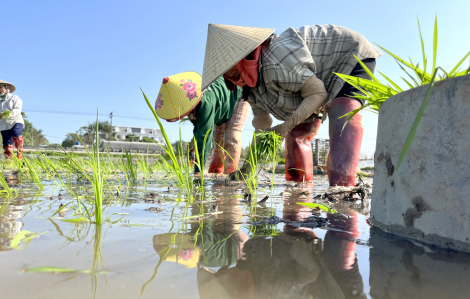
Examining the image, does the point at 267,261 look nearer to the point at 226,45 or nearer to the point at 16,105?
the point at 226,45

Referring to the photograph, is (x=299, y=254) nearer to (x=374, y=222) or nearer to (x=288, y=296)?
(x=288, y=296)

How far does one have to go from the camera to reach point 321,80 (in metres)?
1.96

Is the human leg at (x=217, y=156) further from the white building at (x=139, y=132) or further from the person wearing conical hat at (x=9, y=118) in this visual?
the white building at (x=139, y=132)

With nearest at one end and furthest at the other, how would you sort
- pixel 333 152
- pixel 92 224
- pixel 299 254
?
1. pixel 299 254
2. pixel 92 224
3. pixel 333 152

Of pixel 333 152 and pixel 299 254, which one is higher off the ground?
pixel 333 152

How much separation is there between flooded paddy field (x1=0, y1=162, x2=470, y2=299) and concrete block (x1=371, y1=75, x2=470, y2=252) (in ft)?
0.18

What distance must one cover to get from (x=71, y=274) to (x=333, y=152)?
1.60 metres

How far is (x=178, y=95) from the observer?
3.22 m

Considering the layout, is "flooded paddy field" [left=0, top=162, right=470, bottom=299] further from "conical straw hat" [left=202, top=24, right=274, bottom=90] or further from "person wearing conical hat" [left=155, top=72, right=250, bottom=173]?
"person wearing conical hat" [left=155, top=72, right=250, bottom=173]

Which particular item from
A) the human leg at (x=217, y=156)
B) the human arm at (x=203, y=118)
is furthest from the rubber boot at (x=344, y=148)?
the human leg at (x=217, y=156)

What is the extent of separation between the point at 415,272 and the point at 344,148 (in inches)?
52.4

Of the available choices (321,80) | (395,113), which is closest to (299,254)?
(395,113)

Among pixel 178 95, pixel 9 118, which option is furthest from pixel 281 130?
pixel 9 118

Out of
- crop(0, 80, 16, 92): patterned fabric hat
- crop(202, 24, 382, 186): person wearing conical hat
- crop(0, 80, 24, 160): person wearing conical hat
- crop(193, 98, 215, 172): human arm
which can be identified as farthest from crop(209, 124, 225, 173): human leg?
crop(0, 80, 16, 92): patterned fabric hat
